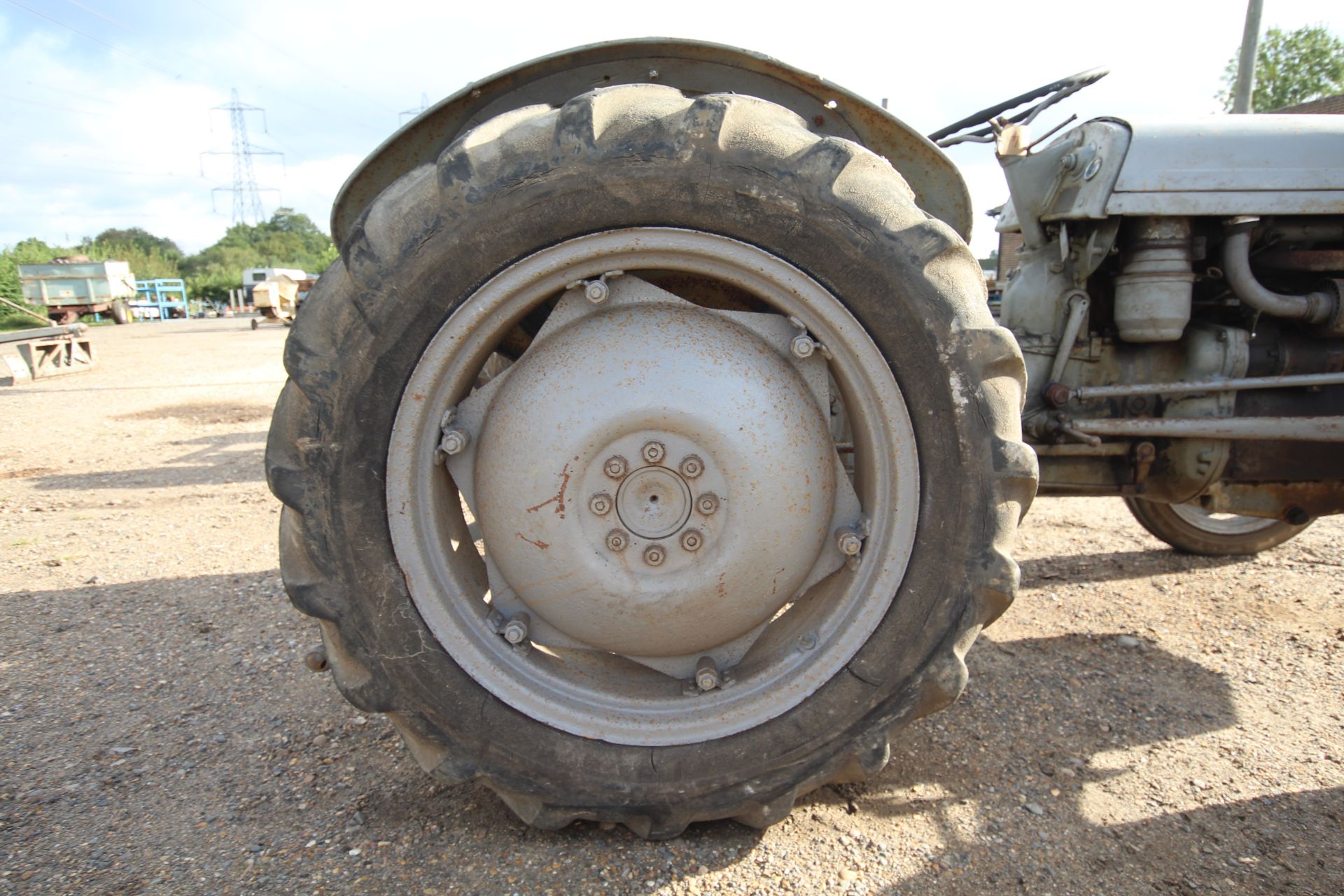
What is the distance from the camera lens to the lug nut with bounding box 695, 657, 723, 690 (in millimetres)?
1681

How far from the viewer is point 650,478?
1.63 m

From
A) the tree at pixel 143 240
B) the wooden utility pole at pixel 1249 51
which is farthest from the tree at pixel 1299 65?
the tree at pixel 143 240

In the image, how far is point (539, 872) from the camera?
5.30 ft

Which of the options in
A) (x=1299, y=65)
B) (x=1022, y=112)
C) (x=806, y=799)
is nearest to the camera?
(x=806, y=799)

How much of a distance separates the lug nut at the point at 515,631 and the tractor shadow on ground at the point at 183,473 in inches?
166

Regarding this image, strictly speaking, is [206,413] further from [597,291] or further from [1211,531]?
[1211,531]

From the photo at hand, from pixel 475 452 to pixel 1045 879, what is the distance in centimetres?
149

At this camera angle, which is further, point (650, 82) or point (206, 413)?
point (206, 413)

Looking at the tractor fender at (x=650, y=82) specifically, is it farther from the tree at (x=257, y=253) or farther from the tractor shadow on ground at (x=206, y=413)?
the tree at (x=257, y=253)

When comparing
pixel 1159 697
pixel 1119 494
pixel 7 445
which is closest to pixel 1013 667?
pixel 1159 697

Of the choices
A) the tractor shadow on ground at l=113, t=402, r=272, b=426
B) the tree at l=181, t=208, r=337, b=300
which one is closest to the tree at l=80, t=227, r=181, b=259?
the tree at l=181, t=208, r=337, b=300

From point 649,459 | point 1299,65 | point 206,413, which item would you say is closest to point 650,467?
point 649,459

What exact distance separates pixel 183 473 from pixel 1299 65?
35401mm

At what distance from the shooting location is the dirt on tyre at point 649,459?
152 centimetres
